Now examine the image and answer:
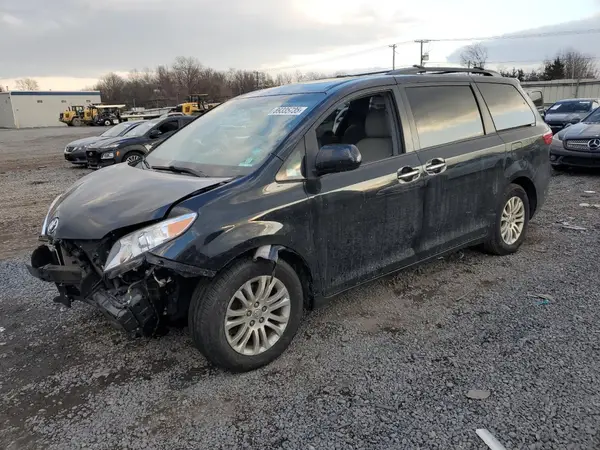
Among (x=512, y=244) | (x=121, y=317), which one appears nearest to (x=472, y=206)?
(x=512, y=244)

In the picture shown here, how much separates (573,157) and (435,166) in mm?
7385

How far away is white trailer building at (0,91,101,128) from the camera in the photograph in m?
63.2

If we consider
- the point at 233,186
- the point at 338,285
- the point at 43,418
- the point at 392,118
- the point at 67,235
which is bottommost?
the point at 43,418

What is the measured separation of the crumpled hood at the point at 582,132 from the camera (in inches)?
372

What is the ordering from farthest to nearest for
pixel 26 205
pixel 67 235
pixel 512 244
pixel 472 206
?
pixel 26 205, pixel 512 244, pixel 472 206, pixel 67 235

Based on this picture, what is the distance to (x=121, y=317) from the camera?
277 centimetres

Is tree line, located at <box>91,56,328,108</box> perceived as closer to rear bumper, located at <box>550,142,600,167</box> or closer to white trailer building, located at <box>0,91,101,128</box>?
white trailer building, located at <box>0,91,101,128</box>

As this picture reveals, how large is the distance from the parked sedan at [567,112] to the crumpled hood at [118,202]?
14923 millimetres

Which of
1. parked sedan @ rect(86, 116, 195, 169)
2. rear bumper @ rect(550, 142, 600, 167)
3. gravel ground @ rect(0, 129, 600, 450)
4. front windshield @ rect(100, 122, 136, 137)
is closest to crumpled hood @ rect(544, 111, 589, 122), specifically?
rear bumper @ rect(550, 142, 600, 167)

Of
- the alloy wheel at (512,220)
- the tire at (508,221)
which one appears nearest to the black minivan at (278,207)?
the tire at (508,221)

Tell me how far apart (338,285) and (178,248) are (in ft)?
4.25

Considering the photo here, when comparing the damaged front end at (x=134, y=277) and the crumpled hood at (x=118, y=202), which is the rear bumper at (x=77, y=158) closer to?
A: the crumpled hood at (x=118, y=202)

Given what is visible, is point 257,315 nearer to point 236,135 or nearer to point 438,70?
point 236,135

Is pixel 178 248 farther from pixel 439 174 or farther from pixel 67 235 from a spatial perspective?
pixel 439 174
